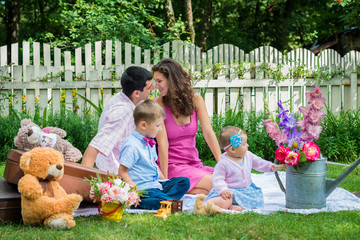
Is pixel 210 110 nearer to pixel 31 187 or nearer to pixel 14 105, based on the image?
pixel 14 105

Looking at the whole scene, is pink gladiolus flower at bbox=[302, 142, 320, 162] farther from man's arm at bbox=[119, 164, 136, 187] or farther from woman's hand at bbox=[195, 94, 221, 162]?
man's arm at bbox=[119, 164, 136, 187]

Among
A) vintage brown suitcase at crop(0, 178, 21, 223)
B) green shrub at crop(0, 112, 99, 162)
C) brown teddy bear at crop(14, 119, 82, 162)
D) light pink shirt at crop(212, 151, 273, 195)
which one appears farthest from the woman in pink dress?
green shrub at crop(0, 112, 99, 162)

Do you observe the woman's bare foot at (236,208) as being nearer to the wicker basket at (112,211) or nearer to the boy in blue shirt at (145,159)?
the boy in blue shirt at (145,159)

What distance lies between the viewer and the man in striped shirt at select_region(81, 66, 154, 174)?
12.6 ft

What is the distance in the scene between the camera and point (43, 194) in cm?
305

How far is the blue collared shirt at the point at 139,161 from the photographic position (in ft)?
11.5

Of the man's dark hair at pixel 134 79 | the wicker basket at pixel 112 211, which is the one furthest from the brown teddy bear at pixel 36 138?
the man's dark hair at pixel 134 79

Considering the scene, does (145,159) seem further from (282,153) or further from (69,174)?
(282,153)

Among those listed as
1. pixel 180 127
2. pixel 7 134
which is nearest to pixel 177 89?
pixel 180 127

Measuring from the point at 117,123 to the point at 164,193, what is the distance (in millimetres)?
751

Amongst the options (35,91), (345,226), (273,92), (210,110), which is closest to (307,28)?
(273,92)

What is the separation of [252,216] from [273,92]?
5.35 meters

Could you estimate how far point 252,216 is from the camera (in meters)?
3.33

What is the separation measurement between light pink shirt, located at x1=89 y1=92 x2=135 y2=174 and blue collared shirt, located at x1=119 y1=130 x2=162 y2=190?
33 cm
